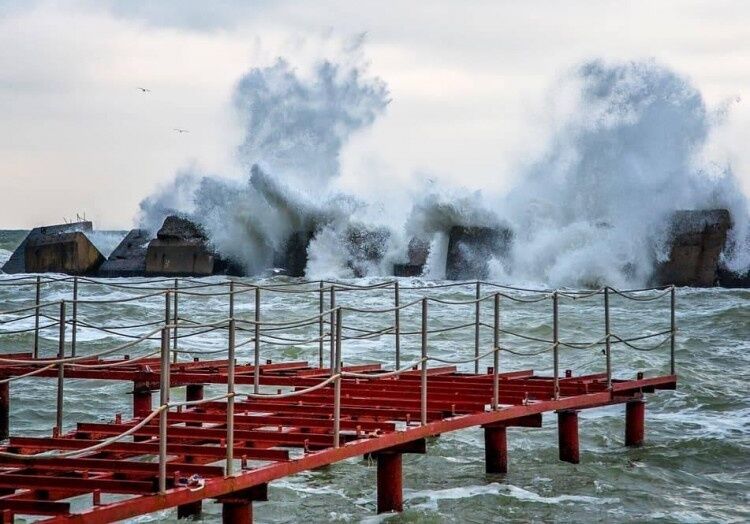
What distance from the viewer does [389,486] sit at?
917 centimetres

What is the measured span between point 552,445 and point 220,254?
31.3m

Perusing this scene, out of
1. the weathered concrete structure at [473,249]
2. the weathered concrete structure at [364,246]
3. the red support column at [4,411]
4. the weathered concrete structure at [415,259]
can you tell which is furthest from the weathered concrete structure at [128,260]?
the red support column at [4,411]

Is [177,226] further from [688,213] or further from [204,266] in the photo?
A: [688,213]

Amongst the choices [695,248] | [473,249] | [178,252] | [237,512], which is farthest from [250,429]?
[178,252]

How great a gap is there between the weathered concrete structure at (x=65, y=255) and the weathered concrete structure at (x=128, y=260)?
1.45 feet

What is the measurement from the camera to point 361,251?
1670 inches

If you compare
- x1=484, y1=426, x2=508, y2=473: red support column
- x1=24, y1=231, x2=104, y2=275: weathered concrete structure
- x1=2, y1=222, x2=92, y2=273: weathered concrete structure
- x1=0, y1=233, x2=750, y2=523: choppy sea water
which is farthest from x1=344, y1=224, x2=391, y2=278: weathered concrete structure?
x1=484, y1=426, x2=508, y2=473: red support column

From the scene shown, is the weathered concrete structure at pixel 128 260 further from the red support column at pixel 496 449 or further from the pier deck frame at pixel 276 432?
the red support column at pixel 496 449

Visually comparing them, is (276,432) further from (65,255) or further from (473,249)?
(65,255)

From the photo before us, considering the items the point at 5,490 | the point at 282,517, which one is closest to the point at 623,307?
the point at 282,517

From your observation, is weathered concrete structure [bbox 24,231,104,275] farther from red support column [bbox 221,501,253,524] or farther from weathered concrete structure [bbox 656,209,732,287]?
red support column [bbox 221,501,253,524]

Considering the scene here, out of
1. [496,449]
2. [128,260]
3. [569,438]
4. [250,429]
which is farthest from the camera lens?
[128,260]

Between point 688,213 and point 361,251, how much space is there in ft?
34.7

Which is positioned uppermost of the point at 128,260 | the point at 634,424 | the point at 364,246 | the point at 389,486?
the point at 364,246
